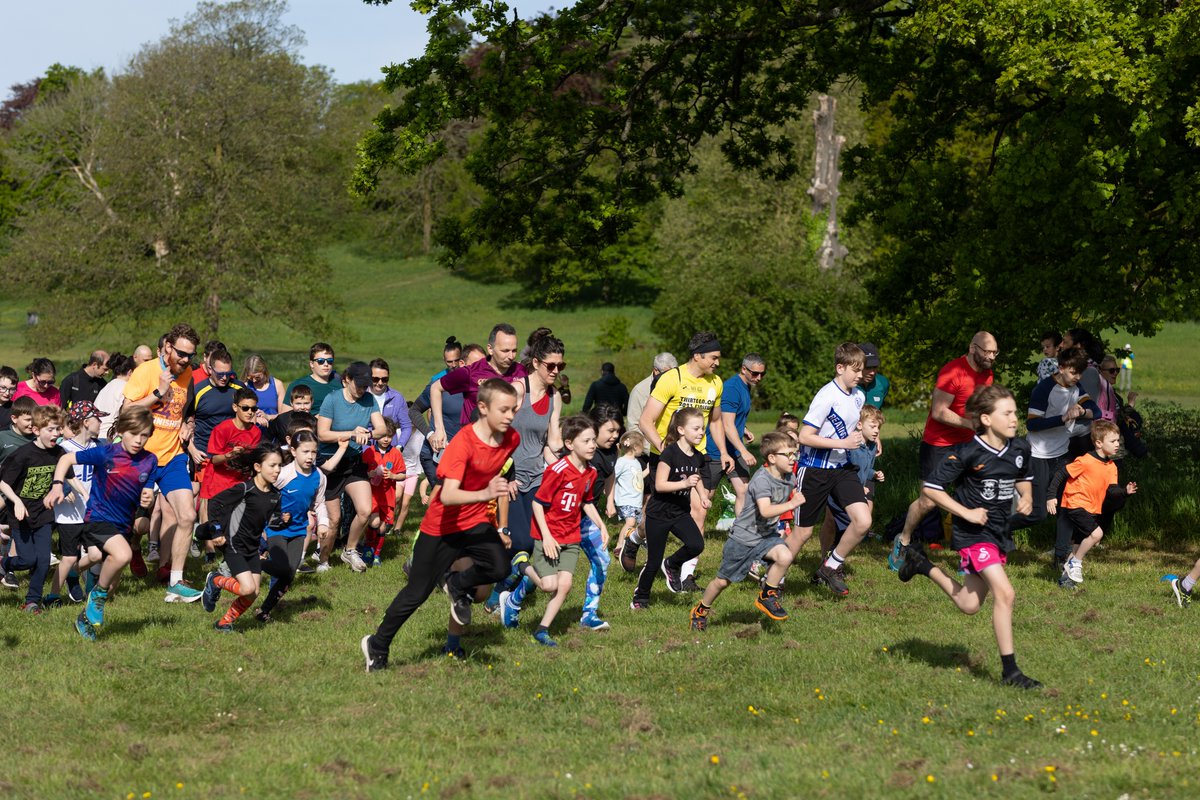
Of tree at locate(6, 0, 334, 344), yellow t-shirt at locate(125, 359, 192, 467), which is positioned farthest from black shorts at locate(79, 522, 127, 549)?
tree at locate(6, 0, 334, 344)

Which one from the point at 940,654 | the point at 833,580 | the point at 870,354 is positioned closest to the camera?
the point at 940,654

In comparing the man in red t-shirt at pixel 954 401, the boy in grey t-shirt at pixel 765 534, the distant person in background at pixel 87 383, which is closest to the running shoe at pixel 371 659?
the boy in grey t-shirt at pixel 765 534

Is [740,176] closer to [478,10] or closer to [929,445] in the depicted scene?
[478,10]

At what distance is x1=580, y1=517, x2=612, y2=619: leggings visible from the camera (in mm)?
10039

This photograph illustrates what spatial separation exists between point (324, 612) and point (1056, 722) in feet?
19.8

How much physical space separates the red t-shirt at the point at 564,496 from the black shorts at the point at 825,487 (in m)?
2.18

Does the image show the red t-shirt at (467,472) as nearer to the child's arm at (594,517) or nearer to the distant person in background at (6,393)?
the child's arm at (594,517)

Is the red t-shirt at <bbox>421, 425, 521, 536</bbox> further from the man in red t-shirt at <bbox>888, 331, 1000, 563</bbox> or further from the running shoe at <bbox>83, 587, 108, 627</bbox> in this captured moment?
A: the man in red t-shirt at <bbox>888, 331, 1000, 563</bbox>

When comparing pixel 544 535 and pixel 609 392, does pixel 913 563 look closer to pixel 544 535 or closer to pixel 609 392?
pixel 544 535

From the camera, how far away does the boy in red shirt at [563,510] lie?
31.4ft

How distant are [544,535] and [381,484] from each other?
4255 millimetres

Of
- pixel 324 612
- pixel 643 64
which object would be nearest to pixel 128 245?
pixel 643 64

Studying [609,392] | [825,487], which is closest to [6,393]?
[609,392]

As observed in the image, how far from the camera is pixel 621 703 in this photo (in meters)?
8.15
